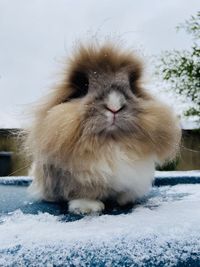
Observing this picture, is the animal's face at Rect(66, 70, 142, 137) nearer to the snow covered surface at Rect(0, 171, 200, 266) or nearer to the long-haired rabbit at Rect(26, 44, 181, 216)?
the long-haired rabbit at Rect(26, 44, 181, 216)

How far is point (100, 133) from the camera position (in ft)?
3.20

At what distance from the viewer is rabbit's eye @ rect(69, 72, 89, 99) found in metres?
1.04

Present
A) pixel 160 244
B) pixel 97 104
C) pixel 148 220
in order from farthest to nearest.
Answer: pixel 97 104, pixel 148 220, pixel 160 244

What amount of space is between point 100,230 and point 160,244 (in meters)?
0.12

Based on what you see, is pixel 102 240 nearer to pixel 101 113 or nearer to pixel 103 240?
pixel 103 240

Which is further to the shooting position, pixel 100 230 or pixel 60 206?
pixel 60 206

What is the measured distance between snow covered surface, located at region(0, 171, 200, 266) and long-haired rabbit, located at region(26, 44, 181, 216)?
12cm

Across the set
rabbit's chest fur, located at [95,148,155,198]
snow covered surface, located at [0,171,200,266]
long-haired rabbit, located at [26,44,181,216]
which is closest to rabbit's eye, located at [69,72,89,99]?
long-haired rabbit, located at [26,44,181,216]

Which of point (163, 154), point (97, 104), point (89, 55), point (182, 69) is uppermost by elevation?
point (182, 69)

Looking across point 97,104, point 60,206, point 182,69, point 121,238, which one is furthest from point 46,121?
point 182,69

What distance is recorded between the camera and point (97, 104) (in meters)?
0.98

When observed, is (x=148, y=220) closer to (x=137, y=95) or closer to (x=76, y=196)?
(x=76, y=196)

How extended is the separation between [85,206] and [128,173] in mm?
126

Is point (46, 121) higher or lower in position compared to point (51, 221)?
higher
